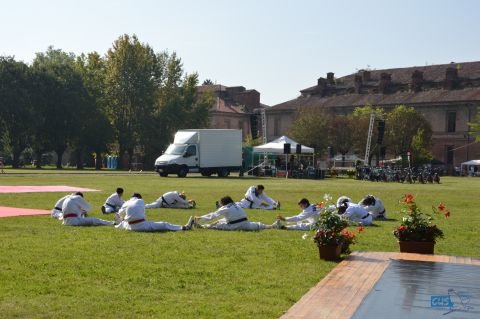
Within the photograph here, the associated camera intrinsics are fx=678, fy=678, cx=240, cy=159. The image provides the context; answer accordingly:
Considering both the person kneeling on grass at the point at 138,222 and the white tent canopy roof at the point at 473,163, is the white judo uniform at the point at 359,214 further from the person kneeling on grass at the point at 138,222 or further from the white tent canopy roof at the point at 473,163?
the white tent canopy roof at the point at 473,163

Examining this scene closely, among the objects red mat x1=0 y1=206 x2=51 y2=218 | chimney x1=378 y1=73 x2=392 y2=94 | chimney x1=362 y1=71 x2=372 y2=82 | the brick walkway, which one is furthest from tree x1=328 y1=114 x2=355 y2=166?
the brick walkway

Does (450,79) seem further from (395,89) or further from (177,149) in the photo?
(177,149)

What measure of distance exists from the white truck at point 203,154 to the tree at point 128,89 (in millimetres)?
26866

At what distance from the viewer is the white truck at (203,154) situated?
50531 mm

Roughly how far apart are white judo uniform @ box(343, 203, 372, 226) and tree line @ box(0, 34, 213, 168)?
5908 centimetres

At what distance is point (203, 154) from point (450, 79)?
4903cm

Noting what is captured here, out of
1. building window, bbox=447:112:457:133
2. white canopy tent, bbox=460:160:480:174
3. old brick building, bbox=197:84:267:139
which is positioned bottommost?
white canopy tent, bbox=460:160:480:174

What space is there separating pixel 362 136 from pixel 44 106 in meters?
35.6

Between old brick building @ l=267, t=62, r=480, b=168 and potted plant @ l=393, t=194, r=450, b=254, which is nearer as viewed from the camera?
potted plant @ l=393, t=194, r=450, b=254

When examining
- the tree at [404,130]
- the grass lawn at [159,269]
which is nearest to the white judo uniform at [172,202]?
the grass lawn at [159,269]

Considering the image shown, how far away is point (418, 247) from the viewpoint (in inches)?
496

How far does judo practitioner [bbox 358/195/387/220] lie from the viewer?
64.8 feet

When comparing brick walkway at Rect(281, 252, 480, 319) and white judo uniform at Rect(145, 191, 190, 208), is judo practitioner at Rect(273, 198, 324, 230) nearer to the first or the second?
brick walkway at Rect(281, 252, 480, 319)

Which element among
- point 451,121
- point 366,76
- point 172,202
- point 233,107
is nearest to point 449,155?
point 451,121
